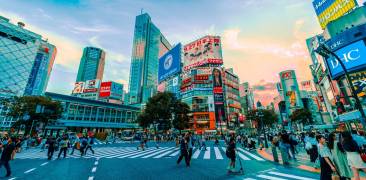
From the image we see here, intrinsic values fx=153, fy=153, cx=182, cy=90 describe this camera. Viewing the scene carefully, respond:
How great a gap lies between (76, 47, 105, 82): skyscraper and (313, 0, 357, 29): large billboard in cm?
16816

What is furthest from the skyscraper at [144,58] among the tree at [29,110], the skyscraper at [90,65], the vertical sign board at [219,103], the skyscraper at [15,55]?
the tree at [29,110]

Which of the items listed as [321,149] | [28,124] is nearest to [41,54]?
[28,124]

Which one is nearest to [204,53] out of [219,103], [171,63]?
[171,63]

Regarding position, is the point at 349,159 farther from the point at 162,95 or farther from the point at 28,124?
the point at 28,124

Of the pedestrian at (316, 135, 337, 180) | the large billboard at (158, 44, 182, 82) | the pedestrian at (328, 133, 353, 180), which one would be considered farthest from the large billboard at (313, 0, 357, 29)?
the pedestrian at (316, 135, 337, 180)

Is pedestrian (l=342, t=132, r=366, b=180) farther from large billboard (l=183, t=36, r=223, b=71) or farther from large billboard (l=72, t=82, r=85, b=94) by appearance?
large billboard (l=72, t=82, r=85, b=94)

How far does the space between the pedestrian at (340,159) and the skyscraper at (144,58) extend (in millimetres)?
120516

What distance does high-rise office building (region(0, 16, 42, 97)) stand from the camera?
225 ft

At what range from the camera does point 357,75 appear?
23578 millimetres

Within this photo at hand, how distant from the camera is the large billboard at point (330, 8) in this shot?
2901 cm

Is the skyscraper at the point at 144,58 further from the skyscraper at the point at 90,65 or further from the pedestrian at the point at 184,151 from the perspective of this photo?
the pedestrian at the point at 184,151

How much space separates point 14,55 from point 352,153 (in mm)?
110617

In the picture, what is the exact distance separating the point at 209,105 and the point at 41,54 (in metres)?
107

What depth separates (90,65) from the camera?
154125 millimetres
